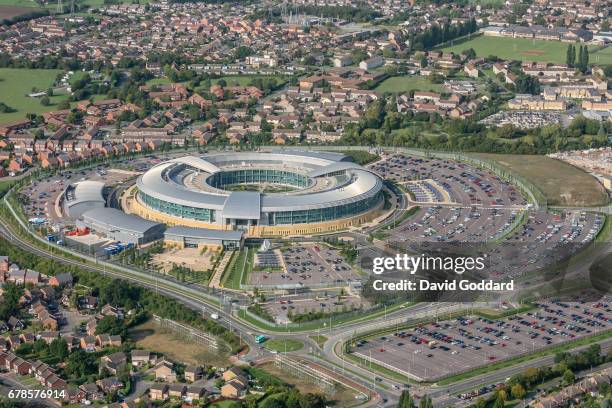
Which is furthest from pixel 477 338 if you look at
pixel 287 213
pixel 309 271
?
pixel 287 213

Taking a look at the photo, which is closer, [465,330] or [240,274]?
[465,330]

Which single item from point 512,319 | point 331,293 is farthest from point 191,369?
point 512,319

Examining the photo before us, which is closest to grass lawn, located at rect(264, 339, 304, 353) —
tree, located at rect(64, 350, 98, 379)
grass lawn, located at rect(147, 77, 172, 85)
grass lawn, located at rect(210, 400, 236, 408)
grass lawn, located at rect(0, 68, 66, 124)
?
grass lawn, located at rect(210, 400, 236, 408)

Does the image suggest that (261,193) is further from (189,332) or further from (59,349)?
(59,349)

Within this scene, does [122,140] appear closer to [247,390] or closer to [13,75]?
[13,75]

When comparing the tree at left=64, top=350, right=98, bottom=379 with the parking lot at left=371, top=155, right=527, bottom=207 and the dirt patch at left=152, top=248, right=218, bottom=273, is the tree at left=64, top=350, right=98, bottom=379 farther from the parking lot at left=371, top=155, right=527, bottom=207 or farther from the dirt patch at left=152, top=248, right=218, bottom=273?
the parking lot at left=371, top=155, right=527, bottom=207

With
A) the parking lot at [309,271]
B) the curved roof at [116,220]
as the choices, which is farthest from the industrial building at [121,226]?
the parking lot at [309,271]
